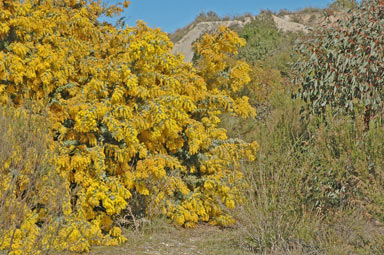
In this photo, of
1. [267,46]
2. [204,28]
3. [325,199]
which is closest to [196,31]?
[204,28]

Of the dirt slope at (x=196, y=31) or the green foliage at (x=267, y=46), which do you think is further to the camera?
the dirt slope at (x=196, y=31)

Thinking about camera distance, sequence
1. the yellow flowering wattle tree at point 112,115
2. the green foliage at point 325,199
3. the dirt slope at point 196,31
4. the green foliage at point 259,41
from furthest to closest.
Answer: the dirt slope at point 196,31
the green foliage at point 259,41
the yellow flowering wattle tree at point 112,115
the green foliage at point 325,199

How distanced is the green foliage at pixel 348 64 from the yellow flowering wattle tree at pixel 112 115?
1640 mm

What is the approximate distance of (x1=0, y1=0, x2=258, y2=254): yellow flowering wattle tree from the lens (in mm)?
8031

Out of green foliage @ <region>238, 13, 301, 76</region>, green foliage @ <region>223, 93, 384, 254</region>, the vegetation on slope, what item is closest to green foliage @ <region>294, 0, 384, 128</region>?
the vegetation on slope

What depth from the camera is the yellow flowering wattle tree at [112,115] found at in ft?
26.3

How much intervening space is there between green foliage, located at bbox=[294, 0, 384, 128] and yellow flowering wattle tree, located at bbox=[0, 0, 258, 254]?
164cm

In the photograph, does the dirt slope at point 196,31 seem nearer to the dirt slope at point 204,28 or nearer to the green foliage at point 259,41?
the dirt slope at point 204,28

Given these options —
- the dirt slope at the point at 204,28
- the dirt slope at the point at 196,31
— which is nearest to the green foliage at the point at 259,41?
the dirt slope at the point at 204,28

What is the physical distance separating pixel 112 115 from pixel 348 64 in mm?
3930

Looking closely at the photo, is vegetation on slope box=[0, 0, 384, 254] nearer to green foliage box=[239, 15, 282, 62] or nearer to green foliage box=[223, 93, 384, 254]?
green foliage box=[223, 93, 384, 254]

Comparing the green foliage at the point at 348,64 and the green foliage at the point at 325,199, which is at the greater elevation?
the green foliage at the point at 348,64

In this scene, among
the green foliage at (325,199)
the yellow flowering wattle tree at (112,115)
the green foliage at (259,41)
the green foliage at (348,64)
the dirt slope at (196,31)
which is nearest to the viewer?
the green foliage at (325,199)

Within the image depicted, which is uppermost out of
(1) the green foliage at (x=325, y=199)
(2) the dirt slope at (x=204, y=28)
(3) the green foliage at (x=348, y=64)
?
(2) the dirt slope at (x=204, y=28)
